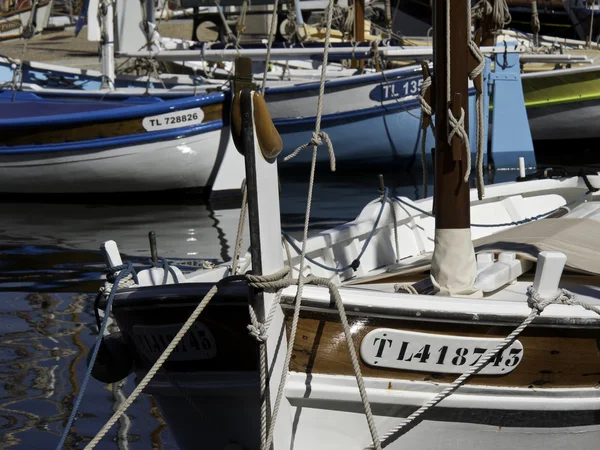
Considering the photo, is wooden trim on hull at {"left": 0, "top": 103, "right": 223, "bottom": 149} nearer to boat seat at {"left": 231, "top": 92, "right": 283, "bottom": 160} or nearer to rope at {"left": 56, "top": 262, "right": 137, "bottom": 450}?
rope at {"left": 56, "top": 262, "right": 137, "bottom": 450}

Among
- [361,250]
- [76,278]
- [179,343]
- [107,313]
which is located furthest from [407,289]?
[76,278]

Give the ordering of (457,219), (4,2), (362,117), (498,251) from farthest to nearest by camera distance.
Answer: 1. (4,2)
2. (362,117)
3. (498,251)
4. (457,219)

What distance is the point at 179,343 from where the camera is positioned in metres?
4.44

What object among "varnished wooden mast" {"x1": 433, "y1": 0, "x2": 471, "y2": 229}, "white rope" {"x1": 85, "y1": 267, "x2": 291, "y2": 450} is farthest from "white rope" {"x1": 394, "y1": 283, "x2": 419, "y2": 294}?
"white rope" {"x1": 85, "y1": 267, "x2": 291, "y2": 450}

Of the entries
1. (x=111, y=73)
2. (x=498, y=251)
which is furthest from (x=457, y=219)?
(x=111, y=73)

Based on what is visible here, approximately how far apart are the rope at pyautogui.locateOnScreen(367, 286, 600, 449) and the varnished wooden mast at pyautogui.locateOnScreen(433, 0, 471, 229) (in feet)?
2.00

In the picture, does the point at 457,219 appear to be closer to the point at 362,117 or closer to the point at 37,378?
the point at 37,378

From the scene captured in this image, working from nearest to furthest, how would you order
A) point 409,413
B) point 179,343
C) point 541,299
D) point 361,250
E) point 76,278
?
point 541,299 < point 409,413 < point 179,343 < point 361,250 < point 76,278

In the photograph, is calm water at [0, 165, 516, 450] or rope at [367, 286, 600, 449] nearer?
rope at [367, 286, 600, 449]

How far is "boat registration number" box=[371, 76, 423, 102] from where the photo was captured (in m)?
15.8

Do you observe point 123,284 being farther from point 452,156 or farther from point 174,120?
point 174,120

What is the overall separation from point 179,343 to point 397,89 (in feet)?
39.1

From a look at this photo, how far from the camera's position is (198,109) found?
43.3 ft

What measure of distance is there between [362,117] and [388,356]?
40.6ft
